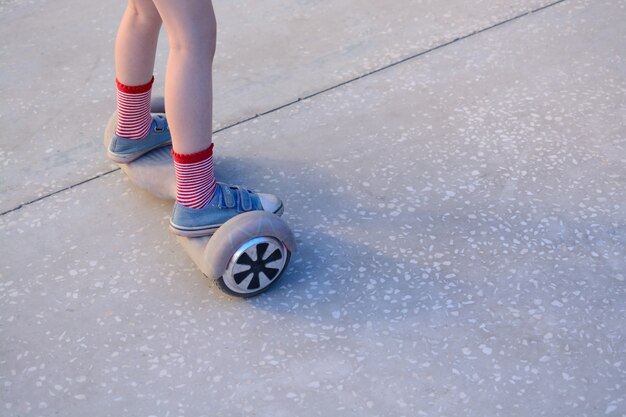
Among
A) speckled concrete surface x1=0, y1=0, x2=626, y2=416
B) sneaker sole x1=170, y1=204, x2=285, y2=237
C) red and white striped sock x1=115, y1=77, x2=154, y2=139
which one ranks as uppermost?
red and white striped sock x1=115, y1=77, x2=154, y2=139

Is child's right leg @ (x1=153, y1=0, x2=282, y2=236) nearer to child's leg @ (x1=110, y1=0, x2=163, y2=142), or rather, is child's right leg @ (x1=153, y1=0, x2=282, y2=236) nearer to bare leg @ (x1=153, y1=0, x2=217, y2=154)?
bare leg @ (x1=153, y1=0, x2=217, y2=154)

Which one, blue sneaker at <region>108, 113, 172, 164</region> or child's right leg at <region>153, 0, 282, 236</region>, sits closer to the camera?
child's right leg at <region>153, 0, 282, 236</region>

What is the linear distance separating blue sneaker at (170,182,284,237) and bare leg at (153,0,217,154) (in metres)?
0.14

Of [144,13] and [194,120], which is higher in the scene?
[144,13]

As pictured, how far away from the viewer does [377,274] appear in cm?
208

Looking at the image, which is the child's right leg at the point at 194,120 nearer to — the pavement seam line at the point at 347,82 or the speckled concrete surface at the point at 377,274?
the speckled concrete surface at the point at 377,274

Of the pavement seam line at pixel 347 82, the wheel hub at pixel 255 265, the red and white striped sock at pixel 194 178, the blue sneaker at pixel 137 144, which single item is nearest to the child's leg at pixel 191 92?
the red and white striped sock at pixel 194 178

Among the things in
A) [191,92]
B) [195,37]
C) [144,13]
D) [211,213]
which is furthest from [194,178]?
[144,13]

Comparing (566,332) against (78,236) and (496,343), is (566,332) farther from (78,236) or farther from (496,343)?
(78,236)

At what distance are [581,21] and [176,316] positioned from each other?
1.95 metres

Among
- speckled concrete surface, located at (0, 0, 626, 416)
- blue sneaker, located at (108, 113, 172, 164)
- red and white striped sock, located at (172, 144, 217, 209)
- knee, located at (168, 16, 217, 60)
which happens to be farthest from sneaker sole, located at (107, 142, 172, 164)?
knee, located at (168, 16, 217, 60)

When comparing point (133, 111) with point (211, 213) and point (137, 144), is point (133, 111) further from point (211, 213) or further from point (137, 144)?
point (211, 213)

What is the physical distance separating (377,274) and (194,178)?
1.70 ft

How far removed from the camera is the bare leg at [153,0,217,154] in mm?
1876
